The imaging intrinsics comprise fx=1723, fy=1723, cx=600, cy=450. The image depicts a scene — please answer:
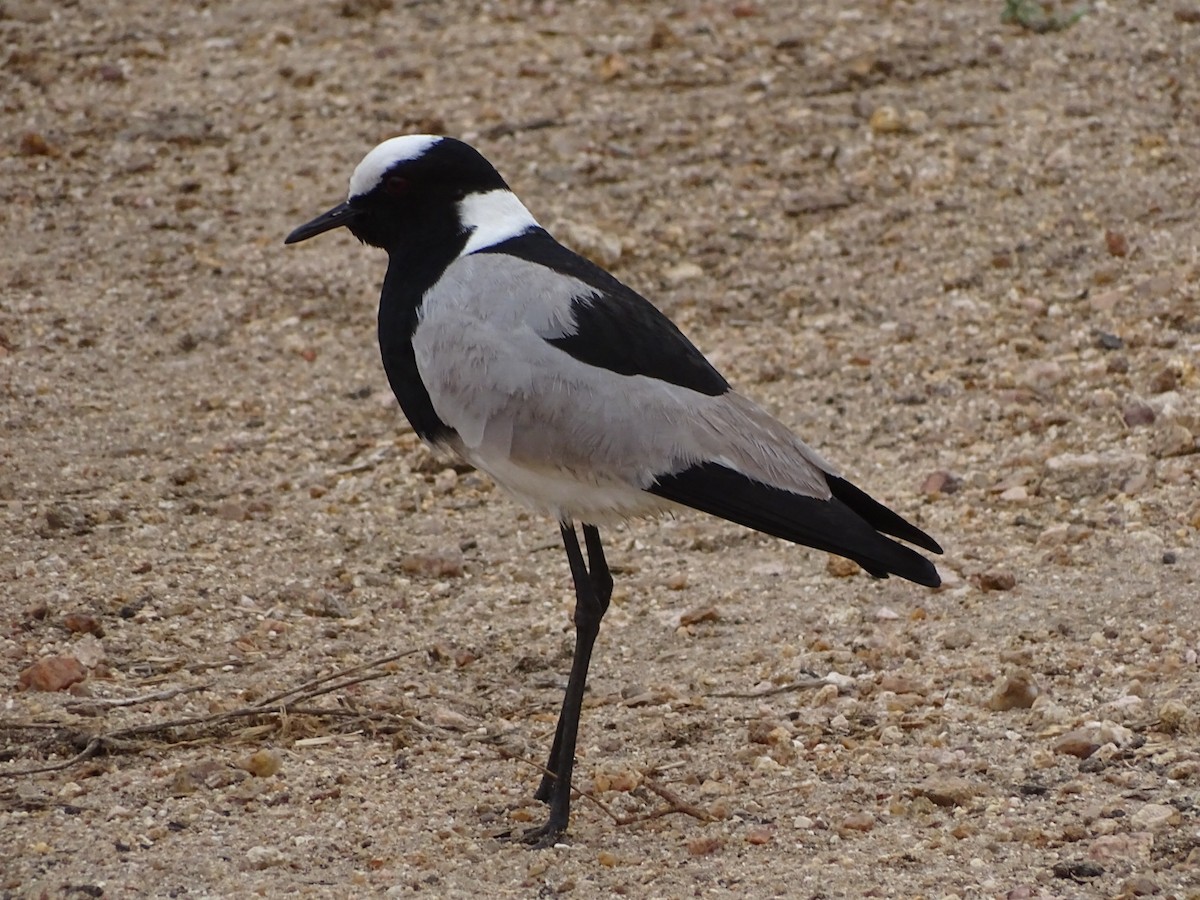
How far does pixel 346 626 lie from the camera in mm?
5660

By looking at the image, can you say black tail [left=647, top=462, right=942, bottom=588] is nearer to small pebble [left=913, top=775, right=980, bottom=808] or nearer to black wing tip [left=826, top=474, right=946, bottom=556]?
black wing tip [left=826, top=474, right=946, bottom=556]

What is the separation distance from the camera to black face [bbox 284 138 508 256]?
498 cm

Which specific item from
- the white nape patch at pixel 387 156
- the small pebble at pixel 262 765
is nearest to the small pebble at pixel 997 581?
the white nape patch at pixel 387 156

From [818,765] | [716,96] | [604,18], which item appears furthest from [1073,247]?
[818,765]

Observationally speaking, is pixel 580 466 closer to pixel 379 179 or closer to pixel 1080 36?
pixel 379 179

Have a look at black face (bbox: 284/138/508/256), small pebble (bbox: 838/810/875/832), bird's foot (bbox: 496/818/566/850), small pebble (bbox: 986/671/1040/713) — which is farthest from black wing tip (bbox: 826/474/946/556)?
black face (bbox: 284/138/508/256)

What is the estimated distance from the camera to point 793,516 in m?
4.45

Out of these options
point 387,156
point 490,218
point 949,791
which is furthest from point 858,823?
point 387,156

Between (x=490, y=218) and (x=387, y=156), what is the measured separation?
1.15 ft

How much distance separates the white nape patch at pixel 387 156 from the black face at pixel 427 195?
1cm

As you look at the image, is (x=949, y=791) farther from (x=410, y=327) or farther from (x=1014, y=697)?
(x=410, y=327)

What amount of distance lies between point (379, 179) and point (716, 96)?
4425 millimetres

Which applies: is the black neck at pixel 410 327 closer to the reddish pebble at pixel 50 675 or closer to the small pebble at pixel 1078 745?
the reddish pebble at pixel 50 675

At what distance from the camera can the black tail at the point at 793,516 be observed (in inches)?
173
